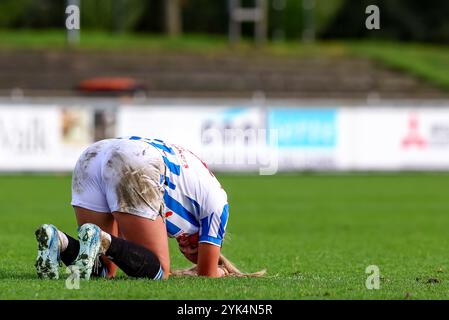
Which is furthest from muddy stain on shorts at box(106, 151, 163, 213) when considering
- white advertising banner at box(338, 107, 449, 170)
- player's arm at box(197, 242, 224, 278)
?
white advertising banner at box(338, 107, 449, 170)

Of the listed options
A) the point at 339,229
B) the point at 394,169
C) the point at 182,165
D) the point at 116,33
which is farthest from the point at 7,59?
the point at 182,165

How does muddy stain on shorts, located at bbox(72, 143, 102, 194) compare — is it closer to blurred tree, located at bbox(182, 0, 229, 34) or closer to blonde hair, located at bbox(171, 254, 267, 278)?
blonde hair, located at bbox(171, 254, 267, 278)

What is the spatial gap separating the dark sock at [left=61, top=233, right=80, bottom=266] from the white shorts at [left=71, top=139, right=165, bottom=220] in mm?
440

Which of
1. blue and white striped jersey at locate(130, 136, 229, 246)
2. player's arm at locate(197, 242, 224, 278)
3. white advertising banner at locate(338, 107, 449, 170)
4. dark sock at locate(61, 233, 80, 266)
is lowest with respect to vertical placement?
white advertising banner at locate(338, 107, 449, 170)

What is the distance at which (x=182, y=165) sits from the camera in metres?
9.07

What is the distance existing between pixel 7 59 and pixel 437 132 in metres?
21.7

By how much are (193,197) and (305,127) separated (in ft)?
71.7

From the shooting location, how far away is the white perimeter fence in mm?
29125

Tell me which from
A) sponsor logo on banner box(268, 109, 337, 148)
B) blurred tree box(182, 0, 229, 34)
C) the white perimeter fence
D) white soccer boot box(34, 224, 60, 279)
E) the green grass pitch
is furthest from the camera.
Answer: blurred tree box(182, 0, 229, 34)

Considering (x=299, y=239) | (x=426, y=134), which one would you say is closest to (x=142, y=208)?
(x=299, y=239)

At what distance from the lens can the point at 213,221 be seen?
9023 mm

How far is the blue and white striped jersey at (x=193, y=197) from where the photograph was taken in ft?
29.6

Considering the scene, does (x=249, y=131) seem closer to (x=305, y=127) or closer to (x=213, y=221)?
(x=305, y=127)

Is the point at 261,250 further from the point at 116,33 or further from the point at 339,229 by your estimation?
the point at 116,33
